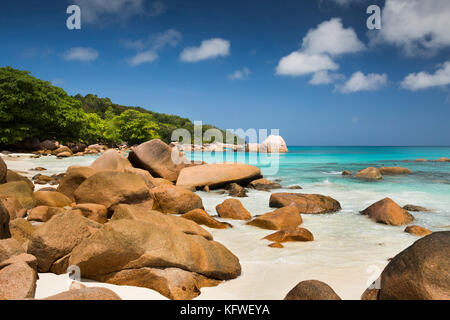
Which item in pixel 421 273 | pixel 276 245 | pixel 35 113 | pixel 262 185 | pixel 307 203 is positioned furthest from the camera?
pixel 35 113

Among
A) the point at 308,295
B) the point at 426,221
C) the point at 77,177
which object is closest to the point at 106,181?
the point at 77,177

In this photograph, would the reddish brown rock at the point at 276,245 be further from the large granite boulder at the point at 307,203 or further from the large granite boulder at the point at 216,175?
the large granite boulder at the point at 216,175

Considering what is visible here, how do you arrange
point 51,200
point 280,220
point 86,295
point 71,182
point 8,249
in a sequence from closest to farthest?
point 86,295
point 8,249
point 280,220
point 51,200
point 71,182

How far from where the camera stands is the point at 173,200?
6.54 metres

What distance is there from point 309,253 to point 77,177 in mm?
5691

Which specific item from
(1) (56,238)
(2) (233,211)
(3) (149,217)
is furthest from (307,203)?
(1) (56,238)

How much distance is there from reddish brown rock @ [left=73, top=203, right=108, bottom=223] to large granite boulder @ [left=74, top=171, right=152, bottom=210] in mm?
224

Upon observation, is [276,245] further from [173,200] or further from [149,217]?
[173,200]

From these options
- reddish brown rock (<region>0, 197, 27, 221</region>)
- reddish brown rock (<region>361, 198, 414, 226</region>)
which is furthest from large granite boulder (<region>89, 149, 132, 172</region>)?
reddish brown rock (<region>361, 198, 414, 226</region>)

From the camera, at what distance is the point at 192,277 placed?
9.70 ft

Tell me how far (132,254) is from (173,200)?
3673 millimetres

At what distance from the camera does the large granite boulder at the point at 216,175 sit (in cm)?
1095

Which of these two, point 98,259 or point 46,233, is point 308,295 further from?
point 46,233

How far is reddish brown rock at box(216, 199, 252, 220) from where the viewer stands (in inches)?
254
